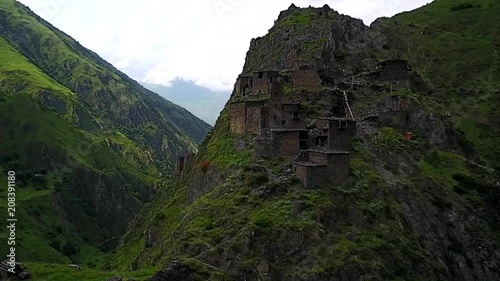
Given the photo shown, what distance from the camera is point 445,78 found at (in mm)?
141500

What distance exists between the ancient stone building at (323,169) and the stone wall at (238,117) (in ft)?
44.2

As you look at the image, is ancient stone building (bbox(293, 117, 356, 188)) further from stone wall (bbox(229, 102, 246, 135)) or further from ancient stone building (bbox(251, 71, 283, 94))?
ancient stone building (bbox(251, 71, 283, 94))

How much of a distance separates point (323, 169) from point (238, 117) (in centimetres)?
1808

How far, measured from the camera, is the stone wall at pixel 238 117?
6825cm

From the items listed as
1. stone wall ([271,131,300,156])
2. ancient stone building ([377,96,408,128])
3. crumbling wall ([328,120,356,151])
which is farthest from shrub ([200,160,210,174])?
ancient stone building ([377,96,408,128])

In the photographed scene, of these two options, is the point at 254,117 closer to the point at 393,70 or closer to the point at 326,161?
the point at 326,161

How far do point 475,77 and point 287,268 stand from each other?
10917cm

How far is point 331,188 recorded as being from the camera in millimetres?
55469

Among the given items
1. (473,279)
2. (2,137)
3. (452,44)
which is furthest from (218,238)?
(2,137)

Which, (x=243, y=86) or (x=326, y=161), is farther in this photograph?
(x=243, y=86)

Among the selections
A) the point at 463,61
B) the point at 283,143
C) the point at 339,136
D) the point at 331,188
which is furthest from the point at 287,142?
the point at 463,61

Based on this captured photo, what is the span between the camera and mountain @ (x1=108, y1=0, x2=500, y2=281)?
164 ft

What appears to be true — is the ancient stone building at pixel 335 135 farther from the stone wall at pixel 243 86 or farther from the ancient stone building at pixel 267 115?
the stone wall at pixel 243 86

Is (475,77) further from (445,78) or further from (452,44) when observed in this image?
(452,44)
